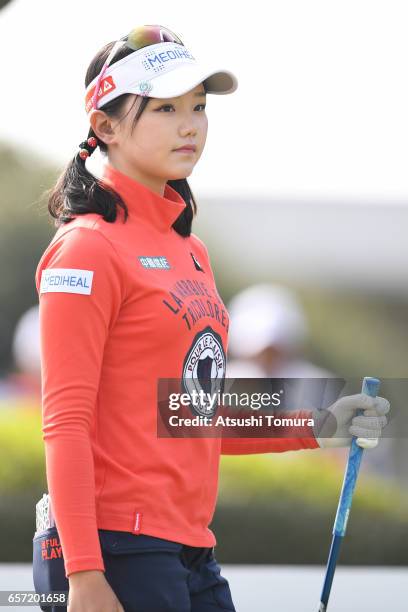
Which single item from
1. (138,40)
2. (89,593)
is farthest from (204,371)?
(138,40)

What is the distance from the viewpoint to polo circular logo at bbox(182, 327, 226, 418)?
2041mm

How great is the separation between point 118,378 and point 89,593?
1.14 ft

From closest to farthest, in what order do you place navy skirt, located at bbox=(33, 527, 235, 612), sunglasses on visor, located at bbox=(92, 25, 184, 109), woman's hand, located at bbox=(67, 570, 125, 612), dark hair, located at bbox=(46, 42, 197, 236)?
woman's hand, located at bbox=(67, 570, 125, 612) < navy skirt, located at bbox=(33, 527, 235, 612) < dark hair, located at bbox=(46, 42, 197, 236) < sunglasses on visor, located at bbox=(92, 25, 184, 109)

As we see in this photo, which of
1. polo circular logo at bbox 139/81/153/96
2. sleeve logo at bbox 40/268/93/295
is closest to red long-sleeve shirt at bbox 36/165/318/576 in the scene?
sleeve logo at bbox 40/268/93/295

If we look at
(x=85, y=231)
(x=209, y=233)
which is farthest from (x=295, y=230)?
(x=85, y=231)

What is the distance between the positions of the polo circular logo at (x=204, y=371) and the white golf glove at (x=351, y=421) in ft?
0.77

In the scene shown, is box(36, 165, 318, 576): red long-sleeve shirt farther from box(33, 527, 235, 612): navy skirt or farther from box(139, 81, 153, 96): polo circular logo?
box(139, 81, 153, 96): polo circular logo

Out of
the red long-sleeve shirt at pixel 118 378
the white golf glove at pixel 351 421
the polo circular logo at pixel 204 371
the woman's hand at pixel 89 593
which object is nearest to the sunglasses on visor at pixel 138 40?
the red long-sleeve shirt at pixel 118 378

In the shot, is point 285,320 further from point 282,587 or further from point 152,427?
point 152,427

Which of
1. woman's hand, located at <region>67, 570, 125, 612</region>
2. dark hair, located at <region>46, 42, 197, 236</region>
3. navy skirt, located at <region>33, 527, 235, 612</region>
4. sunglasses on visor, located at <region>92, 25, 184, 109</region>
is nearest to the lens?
woman's hand, located at <region>67, 570, 125, 612</region>

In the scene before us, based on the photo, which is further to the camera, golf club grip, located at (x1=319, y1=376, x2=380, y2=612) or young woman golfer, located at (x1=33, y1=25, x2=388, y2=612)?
golf club grip, located at (x1=319, y1=376, x2=380, y2=612)

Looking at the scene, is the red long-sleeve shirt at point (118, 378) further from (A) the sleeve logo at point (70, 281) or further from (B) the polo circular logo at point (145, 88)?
(B) the polo circular logo at point (145, 88)

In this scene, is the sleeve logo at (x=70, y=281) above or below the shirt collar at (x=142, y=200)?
below

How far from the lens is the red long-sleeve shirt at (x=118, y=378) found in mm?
1868
